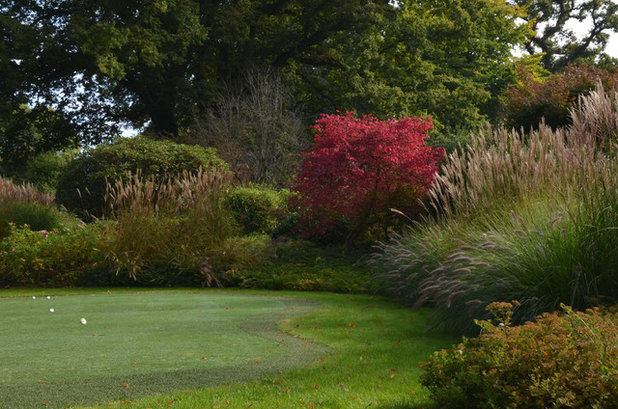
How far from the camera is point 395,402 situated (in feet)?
10.8

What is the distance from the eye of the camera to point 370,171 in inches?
375

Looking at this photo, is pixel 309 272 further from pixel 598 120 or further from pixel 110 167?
pixel 110 167

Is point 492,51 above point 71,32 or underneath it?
above

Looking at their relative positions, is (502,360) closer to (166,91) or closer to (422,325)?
(422,325)

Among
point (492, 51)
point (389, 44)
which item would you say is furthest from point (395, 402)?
point (492, 51)

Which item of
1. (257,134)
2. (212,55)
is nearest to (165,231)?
(257,134)

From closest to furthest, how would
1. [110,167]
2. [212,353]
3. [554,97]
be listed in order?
[212,353], [554,97], [110,167]

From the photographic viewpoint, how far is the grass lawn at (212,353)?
134 inches

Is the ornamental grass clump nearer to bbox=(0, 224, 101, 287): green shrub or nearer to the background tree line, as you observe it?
bbox=(0, 224, 101, 287): green shrub

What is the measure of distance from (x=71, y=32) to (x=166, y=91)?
4.61 metres

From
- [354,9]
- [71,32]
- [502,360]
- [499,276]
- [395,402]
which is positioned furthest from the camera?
[354,9]

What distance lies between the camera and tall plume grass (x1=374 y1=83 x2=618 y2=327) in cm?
434

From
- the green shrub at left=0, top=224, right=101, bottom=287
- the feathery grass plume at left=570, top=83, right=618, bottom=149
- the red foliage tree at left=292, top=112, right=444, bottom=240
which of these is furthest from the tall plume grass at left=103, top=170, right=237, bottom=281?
the feathery grass plume at left=570, top=83, right=618, bottom=149

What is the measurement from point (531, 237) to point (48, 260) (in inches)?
289
